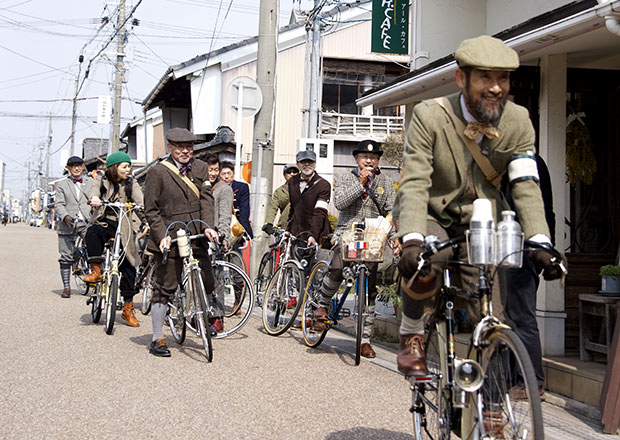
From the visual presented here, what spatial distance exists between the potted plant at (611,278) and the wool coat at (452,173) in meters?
3.29

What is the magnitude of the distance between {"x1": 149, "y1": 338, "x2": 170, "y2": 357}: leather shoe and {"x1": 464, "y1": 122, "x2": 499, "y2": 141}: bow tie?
15.2 feet

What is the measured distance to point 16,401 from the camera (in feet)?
17.7

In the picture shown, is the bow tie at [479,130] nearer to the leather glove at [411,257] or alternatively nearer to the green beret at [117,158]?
the leather glove at [411,257]

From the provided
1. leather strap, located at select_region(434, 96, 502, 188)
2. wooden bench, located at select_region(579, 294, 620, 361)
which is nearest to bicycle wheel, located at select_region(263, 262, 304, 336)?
wooden bench, located at select_region(579, 294, 620, 361)

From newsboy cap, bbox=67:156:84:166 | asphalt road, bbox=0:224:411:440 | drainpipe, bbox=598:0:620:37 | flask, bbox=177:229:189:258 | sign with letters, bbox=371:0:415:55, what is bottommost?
asphalt road, bbox=0:224:411:440

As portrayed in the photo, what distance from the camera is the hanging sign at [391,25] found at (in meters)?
13.1

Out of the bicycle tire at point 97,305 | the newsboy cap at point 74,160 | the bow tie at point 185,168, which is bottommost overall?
the bicycle tire at point 97,305

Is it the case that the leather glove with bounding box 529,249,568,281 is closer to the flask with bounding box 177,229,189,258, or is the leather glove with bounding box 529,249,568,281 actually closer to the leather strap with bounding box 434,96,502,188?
the leather strap with bounding box 434,96,502,188

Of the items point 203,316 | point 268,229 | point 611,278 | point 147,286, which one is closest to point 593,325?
point 611,278

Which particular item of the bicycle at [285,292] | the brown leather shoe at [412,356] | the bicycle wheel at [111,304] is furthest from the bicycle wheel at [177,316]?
the brown leather shoe at [412,356]

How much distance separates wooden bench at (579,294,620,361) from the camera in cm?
652

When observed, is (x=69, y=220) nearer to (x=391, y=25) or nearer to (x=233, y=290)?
(x=233, y=290)

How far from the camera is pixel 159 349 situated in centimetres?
737

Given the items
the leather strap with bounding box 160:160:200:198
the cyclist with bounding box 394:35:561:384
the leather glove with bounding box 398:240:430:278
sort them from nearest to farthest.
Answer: the leather glove with bounding box 398:240:430:278, the cyclist with bounding box 394:35:561:384, the leather strap with bounding box 160:160:200:198
